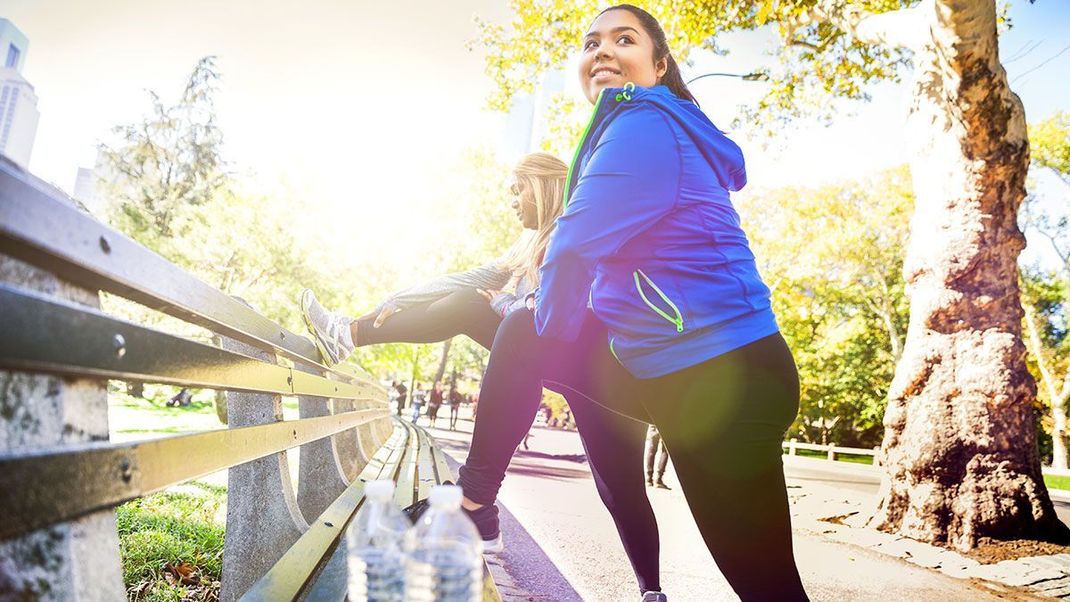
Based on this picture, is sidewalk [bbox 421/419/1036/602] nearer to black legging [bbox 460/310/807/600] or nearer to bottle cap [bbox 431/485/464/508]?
black legging [bbox 460/310/807/600]

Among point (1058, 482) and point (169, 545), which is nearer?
point (169, 545)

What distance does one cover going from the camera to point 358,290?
3044 centimetres

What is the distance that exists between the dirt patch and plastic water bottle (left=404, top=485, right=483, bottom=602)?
6.19 m

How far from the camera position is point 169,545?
361 cm

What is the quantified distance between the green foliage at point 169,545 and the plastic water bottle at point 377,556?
1593mm

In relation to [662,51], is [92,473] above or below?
below

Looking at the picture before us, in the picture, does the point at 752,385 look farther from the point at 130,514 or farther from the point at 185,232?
the point at 185,232

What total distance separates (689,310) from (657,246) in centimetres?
19

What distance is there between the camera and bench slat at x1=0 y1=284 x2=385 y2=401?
0.72m

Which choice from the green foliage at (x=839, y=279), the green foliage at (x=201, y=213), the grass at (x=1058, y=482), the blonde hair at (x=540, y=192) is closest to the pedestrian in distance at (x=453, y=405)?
the green foliage at (x=201, y=213)

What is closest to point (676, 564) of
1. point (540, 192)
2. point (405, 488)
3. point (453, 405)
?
point (405, 488)

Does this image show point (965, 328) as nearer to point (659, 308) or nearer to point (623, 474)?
point (623, 474)

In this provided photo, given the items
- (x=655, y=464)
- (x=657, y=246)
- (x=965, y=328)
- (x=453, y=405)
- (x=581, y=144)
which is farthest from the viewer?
(x=453, y=405)

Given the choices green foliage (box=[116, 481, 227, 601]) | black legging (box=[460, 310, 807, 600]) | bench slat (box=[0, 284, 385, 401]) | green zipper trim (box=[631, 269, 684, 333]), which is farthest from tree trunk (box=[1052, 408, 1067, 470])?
bench slat (box=[0, 284, 385, 401])
